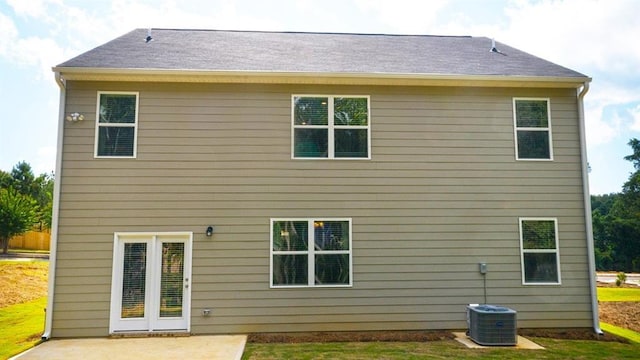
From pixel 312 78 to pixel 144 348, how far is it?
5.48 meters

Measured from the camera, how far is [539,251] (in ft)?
25.4

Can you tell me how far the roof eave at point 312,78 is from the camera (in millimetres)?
7332

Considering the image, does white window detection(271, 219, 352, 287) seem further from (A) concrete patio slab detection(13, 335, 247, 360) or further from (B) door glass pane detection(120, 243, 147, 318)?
(B) door glass pane detection(120, 243, 147, 318)

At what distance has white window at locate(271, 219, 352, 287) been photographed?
24.3 ft

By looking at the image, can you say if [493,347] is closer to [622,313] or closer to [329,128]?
[329,128]

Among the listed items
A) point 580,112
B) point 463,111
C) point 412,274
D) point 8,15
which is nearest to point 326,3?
point 463,111

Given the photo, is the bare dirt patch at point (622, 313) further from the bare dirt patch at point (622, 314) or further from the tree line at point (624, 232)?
the tree line at point (624, 232)

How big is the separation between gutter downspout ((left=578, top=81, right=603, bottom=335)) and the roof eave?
496 mm

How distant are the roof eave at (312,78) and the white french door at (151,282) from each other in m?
2.95

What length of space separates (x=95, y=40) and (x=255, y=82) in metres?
4.45

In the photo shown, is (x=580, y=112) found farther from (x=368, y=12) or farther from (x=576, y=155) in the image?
(x=368, y=12)

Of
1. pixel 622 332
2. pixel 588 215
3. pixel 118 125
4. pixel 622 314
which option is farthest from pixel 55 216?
pixel 622 314

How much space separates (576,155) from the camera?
7.98 m

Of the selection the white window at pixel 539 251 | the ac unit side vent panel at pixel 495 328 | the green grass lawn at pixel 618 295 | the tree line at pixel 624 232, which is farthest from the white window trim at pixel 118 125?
the tree line at pixel 624 232
